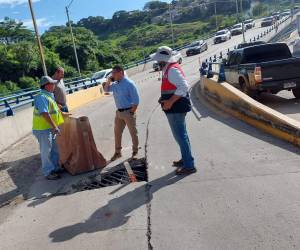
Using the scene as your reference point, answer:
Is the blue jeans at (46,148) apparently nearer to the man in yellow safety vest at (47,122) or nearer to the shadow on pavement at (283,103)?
the man in yellow safety vest at (47,122)

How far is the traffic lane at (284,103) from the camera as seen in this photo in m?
11.2

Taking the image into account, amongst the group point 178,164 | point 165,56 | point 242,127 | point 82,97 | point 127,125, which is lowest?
point 82,97

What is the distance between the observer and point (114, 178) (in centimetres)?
740

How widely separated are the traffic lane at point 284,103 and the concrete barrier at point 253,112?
1221 mm

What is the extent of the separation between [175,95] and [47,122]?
2.41 m

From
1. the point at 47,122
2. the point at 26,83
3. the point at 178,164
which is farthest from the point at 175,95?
the point at 26,83

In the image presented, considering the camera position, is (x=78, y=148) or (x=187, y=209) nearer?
(x=187, y=209)

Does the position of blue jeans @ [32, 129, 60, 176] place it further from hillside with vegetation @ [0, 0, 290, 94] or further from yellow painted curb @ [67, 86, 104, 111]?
hillside with vegetation @ [0, 0, 290, 94]

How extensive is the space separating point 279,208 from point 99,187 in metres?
3.11

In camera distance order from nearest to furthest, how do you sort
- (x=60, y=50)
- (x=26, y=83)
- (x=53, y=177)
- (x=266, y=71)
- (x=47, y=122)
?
(x=47, y=122), (x=53, y=177), (x=266, y=71), (x=26, y=83), (x=60, y=50)

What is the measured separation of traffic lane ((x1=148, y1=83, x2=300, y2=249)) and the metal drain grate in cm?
22

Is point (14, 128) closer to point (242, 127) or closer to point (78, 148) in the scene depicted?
point (78, 148)

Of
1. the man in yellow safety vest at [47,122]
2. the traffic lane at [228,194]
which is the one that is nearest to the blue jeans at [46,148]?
the man in yellow safety vest at [47,122]

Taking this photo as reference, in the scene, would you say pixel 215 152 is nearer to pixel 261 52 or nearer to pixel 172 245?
pixel 172 245
